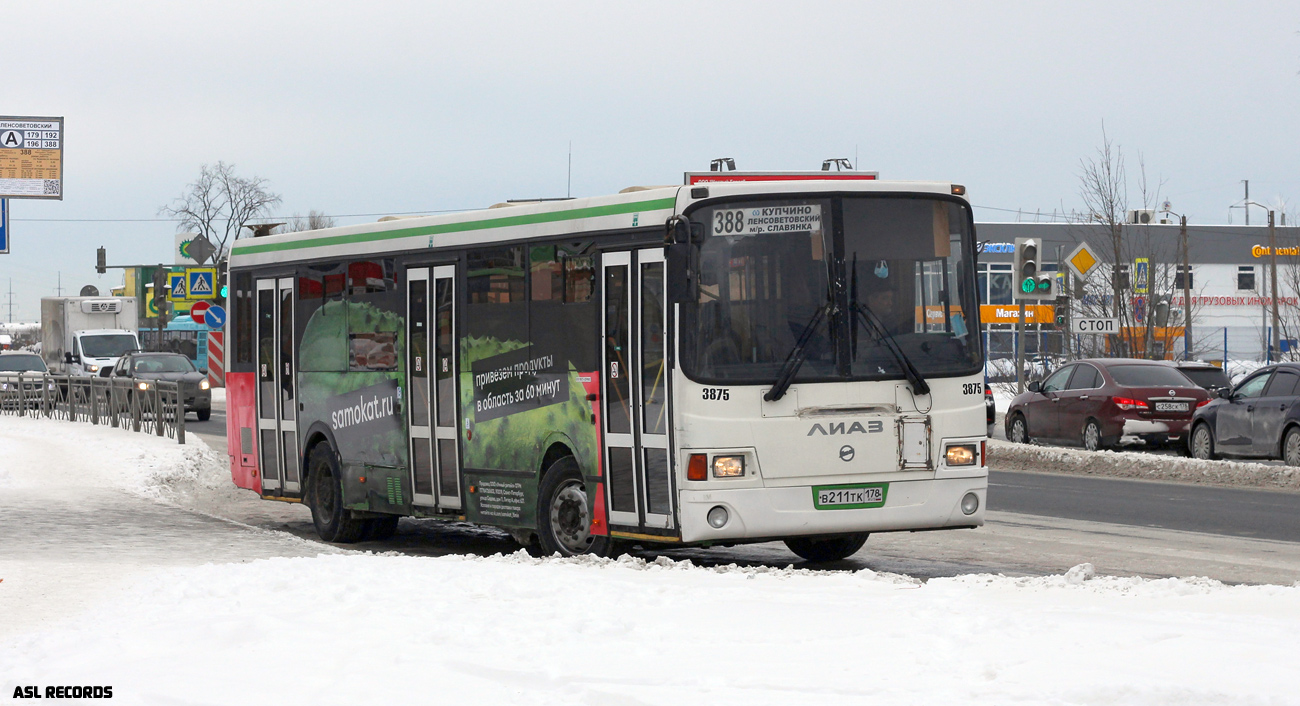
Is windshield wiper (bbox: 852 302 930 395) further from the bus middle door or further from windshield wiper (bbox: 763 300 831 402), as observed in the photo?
the bus middle door

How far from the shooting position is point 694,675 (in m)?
6.93

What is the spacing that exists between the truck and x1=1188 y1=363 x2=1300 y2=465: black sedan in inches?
1301

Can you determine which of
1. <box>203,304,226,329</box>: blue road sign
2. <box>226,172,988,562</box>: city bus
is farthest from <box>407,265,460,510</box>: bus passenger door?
<box>203,304,226,329</box>: blue road sign

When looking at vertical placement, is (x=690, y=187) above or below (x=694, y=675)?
above

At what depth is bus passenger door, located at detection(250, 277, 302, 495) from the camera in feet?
52.8

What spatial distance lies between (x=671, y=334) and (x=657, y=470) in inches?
36.9

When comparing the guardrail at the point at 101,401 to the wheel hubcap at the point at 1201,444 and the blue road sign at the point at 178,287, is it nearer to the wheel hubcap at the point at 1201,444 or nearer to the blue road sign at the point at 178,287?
the blue road sign at the point at 178,287

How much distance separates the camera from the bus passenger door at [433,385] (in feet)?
44.7

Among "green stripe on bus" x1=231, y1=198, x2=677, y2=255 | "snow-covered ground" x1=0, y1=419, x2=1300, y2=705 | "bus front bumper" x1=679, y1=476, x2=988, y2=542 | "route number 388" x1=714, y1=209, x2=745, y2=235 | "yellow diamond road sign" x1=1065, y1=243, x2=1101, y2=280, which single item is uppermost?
"yellow diamond road sign" x1=1065, y1=243, x2=1101, y2=280

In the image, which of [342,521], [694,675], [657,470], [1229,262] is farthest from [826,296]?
[1229,262]

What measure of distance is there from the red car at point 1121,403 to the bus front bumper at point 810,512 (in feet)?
49.5

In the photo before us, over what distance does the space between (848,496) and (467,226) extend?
405 cm

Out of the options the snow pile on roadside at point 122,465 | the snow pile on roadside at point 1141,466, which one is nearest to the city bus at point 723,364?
the snow pile on roadside at point 122,465

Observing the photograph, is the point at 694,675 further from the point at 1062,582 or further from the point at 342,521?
the point at 342,521
